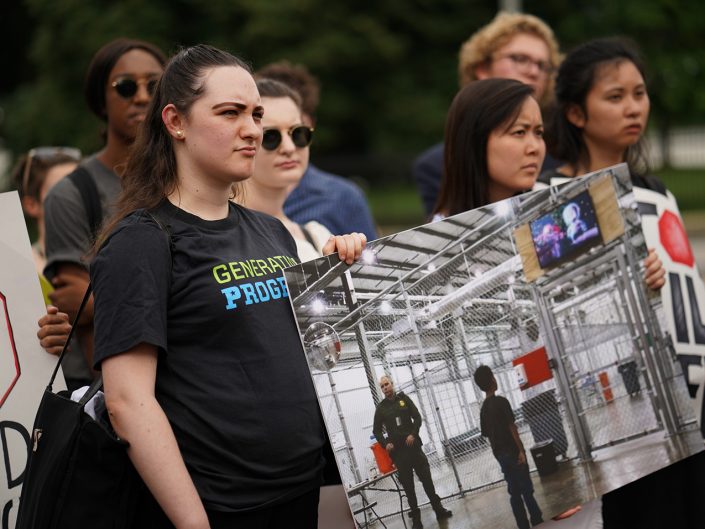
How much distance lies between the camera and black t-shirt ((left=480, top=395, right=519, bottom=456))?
287 cm

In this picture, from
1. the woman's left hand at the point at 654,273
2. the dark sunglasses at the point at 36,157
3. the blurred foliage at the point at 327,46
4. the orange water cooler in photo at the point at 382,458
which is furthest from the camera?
the blurred foliage at the point at 327,46

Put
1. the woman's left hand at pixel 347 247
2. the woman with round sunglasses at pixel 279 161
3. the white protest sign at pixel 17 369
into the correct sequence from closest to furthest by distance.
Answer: the woman's left hand at pixel 347 247 < the white protest sign at pixel 17 369 < the woman with round sunglasses at pixel 279 161

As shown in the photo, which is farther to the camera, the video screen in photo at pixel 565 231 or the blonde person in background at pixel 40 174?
the blonde person in background at pixel 40 174

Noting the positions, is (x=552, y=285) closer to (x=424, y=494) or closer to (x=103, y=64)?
(x=424, y=494)

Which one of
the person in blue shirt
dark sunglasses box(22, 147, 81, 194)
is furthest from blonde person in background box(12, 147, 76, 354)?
the person in blue shirt

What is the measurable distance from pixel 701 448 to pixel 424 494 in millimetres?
1082

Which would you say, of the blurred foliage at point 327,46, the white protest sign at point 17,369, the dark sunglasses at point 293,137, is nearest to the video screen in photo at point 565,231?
the dark sunglasses at point 293,137

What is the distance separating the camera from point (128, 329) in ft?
7.99

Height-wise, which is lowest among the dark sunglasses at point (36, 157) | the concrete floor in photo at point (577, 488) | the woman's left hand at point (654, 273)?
the concrete floor in photo at point (577, 488)

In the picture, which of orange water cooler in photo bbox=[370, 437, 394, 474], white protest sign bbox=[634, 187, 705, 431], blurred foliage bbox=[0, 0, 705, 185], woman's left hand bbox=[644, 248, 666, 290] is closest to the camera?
orange water cooler in photo bbox=[370, 437, 394, 474]

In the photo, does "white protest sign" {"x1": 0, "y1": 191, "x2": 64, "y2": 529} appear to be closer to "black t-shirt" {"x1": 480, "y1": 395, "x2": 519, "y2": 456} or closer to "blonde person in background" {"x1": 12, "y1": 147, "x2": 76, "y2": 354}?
"black t-shirt" {"x1": 480, "y1": 395, "x2": 519, "y2": 456}

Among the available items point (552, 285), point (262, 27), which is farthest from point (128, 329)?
point (262, 27)

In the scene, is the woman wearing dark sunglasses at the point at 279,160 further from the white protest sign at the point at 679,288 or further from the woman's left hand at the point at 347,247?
the white protest sign at the point at 679,288

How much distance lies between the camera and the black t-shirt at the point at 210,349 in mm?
2465
